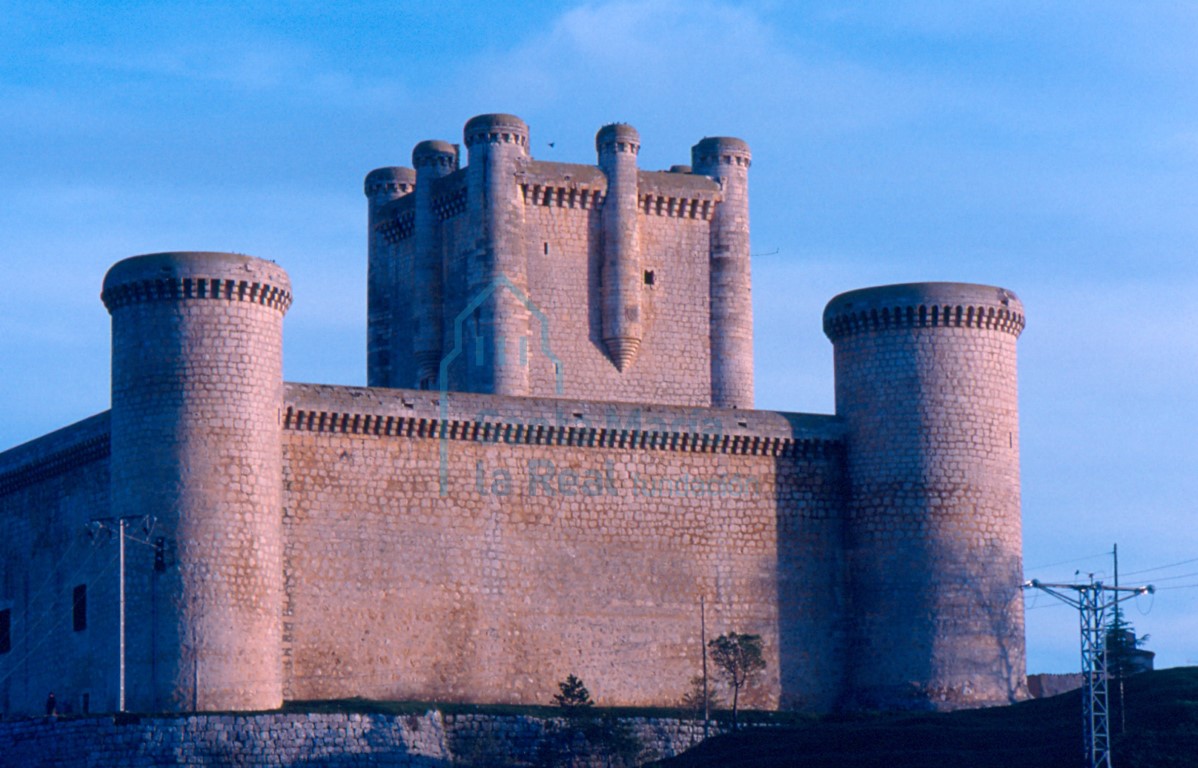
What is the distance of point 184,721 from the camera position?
56.9 m

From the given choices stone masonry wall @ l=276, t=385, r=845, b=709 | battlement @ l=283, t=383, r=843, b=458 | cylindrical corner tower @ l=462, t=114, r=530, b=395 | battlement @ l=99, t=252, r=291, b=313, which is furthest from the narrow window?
cylindrical corner tower @ l=462, t=114, r=530, b=395

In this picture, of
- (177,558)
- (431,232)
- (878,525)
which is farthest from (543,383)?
(177,558)

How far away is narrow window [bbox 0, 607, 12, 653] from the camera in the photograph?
67.8 meters

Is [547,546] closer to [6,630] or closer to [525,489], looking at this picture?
[525,489]

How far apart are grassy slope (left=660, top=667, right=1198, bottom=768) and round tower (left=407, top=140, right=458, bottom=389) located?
15351mm

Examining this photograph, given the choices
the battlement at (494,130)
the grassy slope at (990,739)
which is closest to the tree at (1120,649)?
the grassy slope at (990,739)

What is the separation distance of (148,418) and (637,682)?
13.5 m

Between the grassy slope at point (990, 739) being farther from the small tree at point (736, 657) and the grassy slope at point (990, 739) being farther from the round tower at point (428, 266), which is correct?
the round tower at point (428, 266)

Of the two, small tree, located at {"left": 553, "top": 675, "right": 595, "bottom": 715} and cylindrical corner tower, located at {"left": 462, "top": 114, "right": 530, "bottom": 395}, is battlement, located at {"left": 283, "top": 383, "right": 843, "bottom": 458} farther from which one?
small tree, located at {"left": 553, "top": 675, "right": 595, "bottom": 715}

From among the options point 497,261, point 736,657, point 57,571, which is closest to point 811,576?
point 736,657

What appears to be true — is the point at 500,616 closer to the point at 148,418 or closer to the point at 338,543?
the point at 338,543

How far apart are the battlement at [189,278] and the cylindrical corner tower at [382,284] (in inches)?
545

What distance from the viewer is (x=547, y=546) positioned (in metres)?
64.2

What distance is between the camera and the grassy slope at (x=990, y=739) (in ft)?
189
